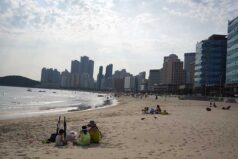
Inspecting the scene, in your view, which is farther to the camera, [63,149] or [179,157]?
[63,149]

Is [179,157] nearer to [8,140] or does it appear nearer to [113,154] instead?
[113,154]

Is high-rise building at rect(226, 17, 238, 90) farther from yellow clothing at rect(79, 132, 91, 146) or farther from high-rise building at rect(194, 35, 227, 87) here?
yellow clothing at rect(79, 132, 91, 146)

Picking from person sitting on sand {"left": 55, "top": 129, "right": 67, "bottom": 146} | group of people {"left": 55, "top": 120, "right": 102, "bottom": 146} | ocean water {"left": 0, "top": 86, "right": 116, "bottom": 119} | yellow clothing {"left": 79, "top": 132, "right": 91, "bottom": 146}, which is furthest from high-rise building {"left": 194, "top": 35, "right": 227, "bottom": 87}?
person sitting on sand {"left": 55, "top": 129, "right": 67, "bottom": 146}

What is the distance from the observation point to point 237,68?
99.5m

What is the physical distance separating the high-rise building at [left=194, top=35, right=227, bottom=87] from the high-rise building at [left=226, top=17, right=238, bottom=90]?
21707 mm

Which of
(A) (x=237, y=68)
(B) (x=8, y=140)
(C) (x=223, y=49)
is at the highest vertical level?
(C) (x=223, y=49)

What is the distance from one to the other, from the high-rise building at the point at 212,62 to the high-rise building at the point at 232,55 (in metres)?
21.7

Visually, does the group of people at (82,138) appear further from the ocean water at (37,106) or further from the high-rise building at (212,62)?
the high-rise building at (212,62)

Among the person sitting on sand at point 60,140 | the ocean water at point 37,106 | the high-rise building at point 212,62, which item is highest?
the high-rise building at point 212,62

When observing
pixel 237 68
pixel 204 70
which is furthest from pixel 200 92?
pixel 237 68

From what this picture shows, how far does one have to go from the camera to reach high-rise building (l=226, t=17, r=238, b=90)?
101387mm

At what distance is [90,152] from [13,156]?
291cm

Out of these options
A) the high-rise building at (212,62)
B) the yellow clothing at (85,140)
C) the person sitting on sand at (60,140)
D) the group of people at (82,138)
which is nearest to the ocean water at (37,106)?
the group of people at (82,138)

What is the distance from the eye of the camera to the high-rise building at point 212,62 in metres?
132
